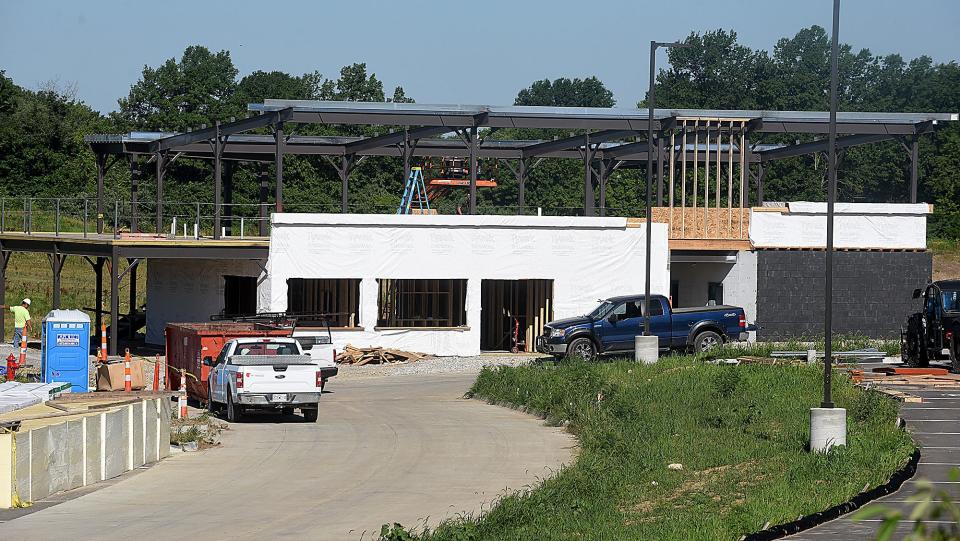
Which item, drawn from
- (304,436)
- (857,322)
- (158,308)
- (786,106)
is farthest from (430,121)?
(786,106)

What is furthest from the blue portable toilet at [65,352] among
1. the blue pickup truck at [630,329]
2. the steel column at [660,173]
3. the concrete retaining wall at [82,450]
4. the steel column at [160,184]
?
the steel column at [660,173]

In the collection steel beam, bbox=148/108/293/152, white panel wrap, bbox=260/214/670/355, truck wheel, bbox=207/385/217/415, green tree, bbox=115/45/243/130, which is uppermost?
green tree, bbox=115/45/243/130

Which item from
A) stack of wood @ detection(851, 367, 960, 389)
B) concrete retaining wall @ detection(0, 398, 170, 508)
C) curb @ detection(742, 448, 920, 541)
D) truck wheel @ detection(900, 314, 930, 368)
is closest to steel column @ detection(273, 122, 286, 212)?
stack of wood @ detection(851, 367, 960, 389)

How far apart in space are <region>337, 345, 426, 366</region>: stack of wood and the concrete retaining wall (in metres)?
19.1

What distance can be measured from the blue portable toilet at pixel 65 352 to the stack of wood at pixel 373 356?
11.6m

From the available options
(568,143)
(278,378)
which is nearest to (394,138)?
(568,143)

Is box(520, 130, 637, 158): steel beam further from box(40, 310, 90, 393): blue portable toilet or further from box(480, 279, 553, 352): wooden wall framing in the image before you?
box(40, 310, 90, 393): blue portable toilet

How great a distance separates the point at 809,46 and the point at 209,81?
229 feet

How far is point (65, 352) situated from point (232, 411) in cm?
636

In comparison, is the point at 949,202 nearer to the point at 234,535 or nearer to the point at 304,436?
the point at 304,436

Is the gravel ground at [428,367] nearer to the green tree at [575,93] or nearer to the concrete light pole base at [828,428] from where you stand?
the concrete light pole base at [828,428]

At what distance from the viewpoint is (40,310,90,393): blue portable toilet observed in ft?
98.4

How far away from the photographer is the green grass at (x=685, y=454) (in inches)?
547

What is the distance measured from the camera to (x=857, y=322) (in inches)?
1817
